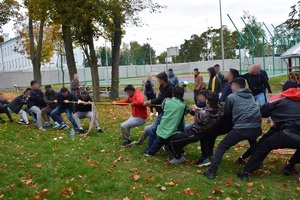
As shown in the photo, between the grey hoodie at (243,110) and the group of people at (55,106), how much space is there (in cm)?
514

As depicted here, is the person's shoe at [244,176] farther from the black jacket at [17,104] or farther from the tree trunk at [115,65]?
the tree trunk at [115,65]

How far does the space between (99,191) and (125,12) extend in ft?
47.7

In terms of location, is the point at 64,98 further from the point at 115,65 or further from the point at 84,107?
Result: the point at 115,65

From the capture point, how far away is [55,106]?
11562 millimetres

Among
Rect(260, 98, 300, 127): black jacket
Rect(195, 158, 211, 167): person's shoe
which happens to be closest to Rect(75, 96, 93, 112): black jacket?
Rect(195, 158, 211, 167): person's shoe

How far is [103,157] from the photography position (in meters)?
7.68

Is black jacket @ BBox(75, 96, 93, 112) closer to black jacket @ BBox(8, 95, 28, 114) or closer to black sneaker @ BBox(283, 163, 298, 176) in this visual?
black jacket @ BBox(8, 95, 28, 114)

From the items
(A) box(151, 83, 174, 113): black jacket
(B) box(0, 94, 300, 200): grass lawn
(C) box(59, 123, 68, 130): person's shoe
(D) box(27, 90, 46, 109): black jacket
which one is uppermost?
(A) box(151, 83, 174, 113): black jacket

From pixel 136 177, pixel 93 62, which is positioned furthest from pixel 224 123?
pixel 93 62

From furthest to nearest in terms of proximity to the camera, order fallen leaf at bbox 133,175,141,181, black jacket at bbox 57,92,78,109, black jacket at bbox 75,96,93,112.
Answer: black jacket at bbox 57,92,78,109
black jacket at bbox 75,96,93,112
fallen leaf at bbox 133,175,141,181

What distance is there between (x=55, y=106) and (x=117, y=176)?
5.92 meters

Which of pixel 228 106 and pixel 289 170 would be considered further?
pixel 289 170

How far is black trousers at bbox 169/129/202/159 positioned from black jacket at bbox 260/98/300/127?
4.78ft

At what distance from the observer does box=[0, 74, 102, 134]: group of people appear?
34.0 ft
